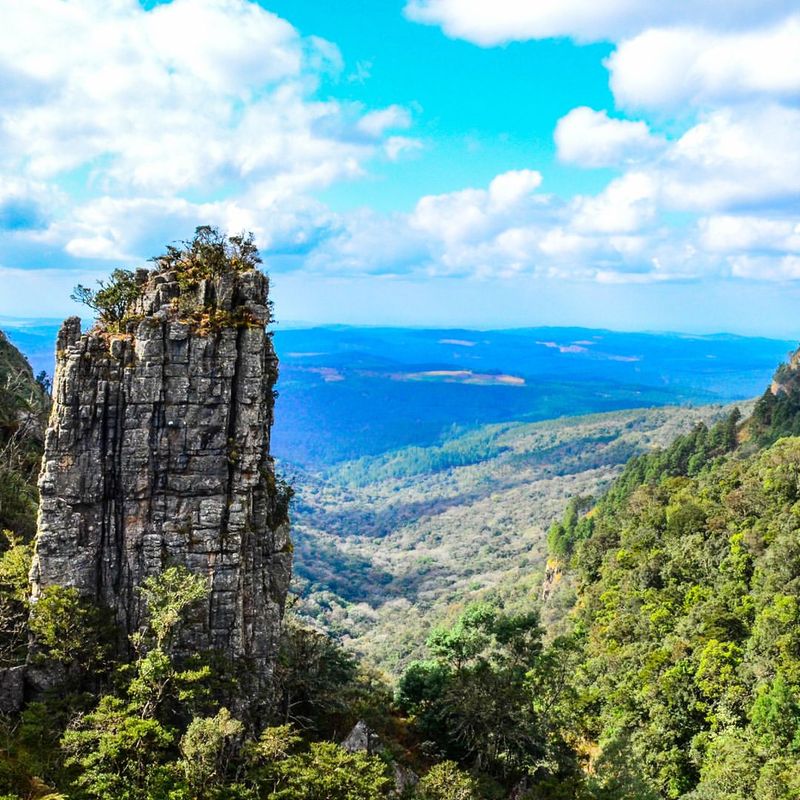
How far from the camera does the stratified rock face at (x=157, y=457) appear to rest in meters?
27.9

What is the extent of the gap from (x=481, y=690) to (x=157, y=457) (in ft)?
73.3

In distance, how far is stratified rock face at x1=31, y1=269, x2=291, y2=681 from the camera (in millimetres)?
27859

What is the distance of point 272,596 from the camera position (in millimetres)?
32031

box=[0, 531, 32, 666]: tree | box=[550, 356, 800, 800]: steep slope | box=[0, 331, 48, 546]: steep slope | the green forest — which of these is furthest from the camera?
box=[550, 356, 800, 800]: steep slope

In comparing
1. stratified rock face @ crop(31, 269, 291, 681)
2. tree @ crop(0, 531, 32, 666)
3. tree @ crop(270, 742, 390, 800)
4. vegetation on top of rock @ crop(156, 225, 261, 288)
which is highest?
vegetation on top of rock @ crop(156, 225, 261, 288)

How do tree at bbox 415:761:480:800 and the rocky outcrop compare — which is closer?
tree at bbox 415:761:480:800

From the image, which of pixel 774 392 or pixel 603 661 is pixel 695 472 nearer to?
pixel 774 392

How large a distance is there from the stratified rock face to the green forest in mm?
1102

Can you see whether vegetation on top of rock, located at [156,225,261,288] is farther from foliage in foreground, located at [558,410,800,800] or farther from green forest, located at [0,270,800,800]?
foliage in foreground, located at [558,410,800,800]

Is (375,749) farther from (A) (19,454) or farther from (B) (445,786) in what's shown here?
(A) (19,454)

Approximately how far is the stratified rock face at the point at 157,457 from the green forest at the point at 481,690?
1102 millimetres

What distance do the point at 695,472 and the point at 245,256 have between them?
86440 mm

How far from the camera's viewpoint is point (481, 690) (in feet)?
123

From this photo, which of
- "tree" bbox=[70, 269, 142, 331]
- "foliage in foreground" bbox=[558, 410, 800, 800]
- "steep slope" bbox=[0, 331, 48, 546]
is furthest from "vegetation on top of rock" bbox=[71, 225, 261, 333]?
"foliage in foreground" bbox=[558, 410, 800, 800]
